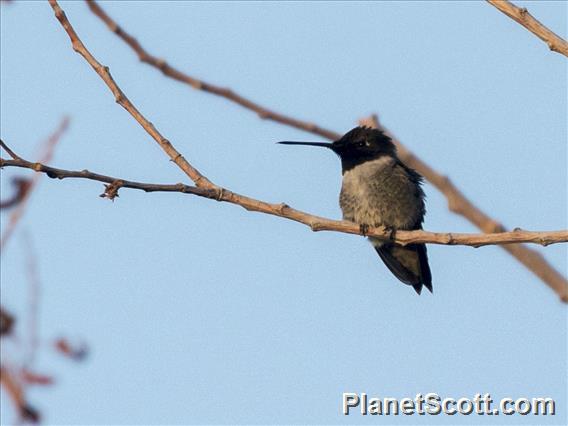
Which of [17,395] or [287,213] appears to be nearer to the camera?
[17,395]

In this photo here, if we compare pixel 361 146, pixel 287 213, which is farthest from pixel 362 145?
pixel 287 213

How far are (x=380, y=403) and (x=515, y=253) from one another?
121cm

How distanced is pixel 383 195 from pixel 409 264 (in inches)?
27.4

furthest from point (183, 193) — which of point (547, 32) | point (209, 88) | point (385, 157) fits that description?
point (385, 157)

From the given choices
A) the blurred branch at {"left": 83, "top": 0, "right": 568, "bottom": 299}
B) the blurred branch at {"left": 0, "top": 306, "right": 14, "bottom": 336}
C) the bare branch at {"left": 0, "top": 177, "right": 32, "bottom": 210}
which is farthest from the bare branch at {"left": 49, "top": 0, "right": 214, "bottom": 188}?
the blurred branch at {"left": 0, "top": 306, "right": 14, "bottom": 336}

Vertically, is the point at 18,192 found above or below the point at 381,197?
below

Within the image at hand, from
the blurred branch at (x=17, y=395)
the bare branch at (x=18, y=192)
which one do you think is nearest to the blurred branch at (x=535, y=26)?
the bare branch at (x=18, y=192)

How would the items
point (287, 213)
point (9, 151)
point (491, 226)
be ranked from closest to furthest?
point (9, 151) → point (287, 213) → point (491, 226)

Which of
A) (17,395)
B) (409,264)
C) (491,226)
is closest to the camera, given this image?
(17,395)

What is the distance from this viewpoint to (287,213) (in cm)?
379

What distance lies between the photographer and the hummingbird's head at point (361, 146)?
7145mm

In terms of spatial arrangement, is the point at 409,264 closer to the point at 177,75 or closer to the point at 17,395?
the point at 177,75

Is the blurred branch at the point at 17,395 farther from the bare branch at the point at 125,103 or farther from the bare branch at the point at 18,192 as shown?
the bare branch at the point at 125,103

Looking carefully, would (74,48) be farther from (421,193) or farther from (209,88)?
(421,193)
